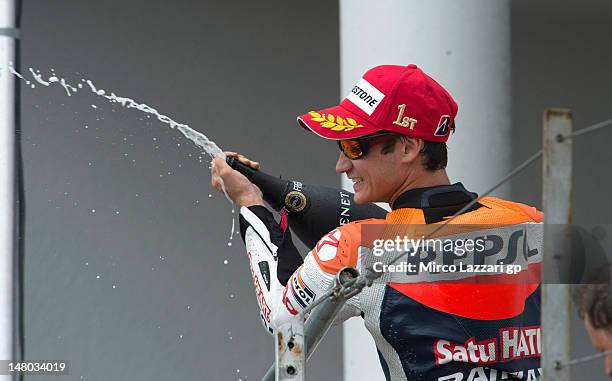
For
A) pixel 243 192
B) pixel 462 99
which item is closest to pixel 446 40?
pixel 462 99

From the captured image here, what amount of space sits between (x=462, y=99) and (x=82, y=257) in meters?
1.27

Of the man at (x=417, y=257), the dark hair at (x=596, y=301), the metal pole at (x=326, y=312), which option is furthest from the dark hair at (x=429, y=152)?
the dark hair at (x=596, y=301)

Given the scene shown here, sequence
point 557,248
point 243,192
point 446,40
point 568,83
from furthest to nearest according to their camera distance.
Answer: point 568,83, point 446,40, point 243,192, point 557,248

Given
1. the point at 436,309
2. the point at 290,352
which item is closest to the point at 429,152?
A: the point at 436,309

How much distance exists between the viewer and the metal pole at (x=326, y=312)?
5.06 feet

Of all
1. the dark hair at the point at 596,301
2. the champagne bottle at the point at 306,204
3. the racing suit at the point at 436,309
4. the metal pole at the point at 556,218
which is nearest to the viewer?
the metal pole at the point at 556,218

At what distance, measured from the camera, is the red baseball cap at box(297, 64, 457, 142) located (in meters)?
1.74

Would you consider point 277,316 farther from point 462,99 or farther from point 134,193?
point 134,193

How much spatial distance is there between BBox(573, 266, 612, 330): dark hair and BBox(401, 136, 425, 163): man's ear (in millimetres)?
480

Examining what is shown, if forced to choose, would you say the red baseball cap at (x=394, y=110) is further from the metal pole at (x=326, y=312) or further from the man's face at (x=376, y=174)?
the metal pole at (x=326, y=312)

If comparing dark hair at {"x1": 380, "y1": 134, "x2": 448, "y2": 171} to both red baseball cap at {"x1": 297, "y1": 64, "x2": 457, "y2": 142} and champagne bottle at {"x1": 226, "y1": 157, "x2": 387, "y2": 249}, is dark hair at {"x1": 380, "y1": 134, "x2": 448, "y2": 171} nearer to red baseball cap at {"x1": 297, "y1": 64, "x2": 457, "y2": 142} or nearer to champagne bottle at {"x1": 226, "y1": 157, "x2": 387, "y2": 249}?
red baseball cap at {"x1": 297, "y1": 64, "x2": 457, "y2": 142}

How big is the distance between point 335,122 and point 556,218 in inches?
24.0

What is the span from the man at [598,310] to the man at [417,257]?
12.6 inches

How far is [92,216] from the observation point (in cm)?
337
